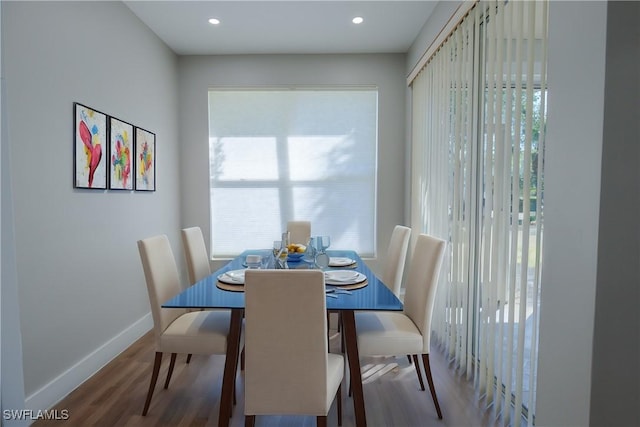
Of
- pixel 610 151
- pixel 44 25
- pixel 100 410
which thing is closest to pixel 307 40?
pixel 44 25

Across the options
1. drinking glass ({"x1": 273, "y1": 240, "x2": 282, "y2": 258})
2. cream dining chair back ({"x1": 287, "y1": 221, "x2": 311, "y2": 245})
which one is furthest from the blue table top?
cream dining chair back ({"x1": 287, "y1": 221, "x2": 311, "y2": 245})

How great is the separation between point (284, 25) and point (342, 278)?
8.20 feet

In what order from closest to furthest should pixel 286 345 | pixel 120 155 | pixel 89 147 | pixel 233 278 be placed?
pixel 286 345, pixel 233 278, pixel 89 147, pixel 120 155

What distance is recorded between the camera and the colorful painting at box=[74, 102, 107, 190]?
2.32m

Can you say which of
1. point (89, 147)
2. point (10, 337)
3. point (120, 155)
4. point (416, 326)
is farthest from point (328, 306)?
point (120, 155)

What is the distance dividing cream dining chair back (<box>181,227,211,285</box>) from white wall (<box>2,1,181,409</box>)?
0.63 metres

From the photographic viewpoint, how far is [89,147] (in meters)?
2.44

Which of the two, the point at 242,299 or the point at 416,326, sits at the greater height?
the point at 242,299

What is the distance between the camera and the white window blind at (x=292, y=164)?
397cm

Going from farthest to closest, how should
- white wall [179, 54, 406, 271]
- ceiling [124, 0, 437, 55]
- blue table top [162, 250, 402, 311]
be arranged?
white wall [179, 54, 406, 271], ceiling [124, 0, 437, 55], blue table top [162, 250, 402, 311]

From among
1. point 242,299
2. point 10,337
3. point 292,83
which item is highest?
point 292,83

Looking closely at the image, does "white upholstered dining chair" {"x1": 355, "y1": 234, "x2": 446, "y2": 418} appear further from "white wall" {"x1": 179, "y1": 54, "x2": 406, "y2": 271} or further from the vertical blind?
"white wall" {"x1": 179, "y1": 54, "x2": 406, "y2": 271}

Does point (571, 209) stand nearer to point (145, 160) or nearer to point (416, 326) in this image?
point (416, 326)

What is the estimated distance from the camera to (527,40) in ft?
5.49
